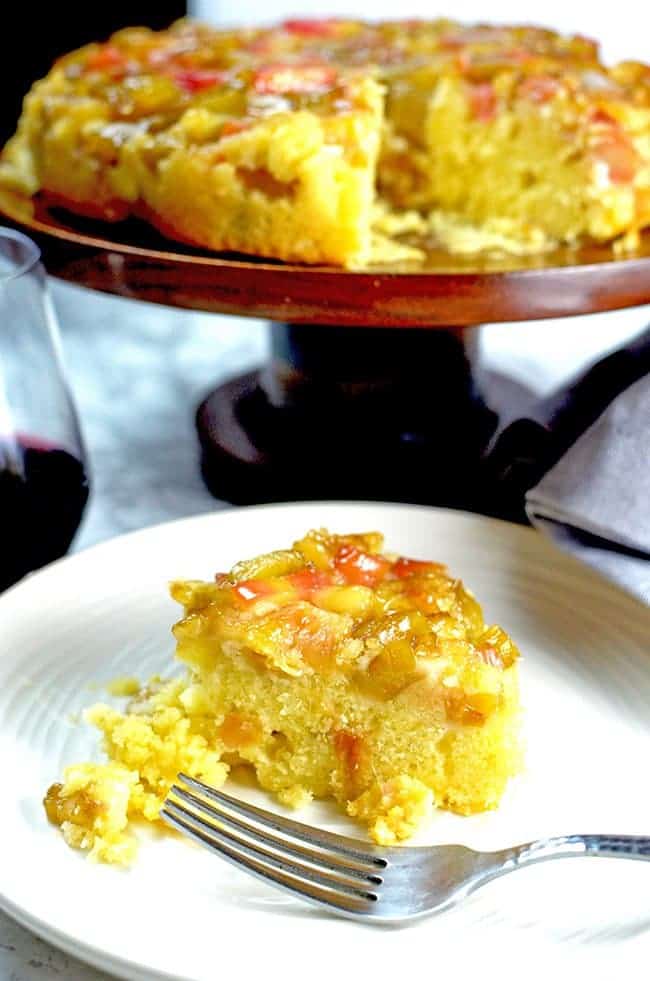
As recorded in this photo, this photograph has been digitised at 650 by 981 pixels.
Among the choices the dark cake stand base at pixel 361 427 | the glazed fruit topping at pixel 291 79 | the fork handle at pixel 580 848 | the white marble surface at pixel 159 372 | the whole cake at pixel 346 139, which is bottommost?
the white marble surface at pixel 159 372

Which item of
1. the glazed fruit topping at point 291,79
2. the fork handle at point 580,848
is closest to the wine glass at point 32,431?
the glazed fruit topping at point 291,79

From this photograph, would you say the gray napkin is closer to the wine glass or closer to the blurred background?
the blurred background

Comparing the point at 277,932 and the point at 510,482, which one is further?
the point at 510,482

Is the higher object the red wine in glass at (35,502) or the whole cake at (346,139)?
the whole cake at (346,139)

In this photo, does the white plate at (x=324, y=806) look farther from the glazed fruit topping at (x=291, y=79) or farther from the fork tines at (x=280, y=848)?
the glazed fruit topping at (x=291, y=79)

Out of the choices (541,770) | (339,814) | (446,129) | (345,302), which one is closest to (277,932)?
(339,814)

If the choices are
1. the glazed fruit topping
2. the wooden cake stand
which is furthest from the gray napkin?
the glazed fruit topping

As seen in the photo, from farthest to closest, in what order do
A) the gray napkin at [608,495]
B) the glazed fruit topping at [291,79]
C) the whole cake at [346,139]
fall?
the glazed fruit topping at [291,79] < the whole cake at [346,139] < the gray napkin at [608,495]

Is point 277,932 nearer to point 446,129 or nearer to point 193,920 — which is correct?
point 193,920
